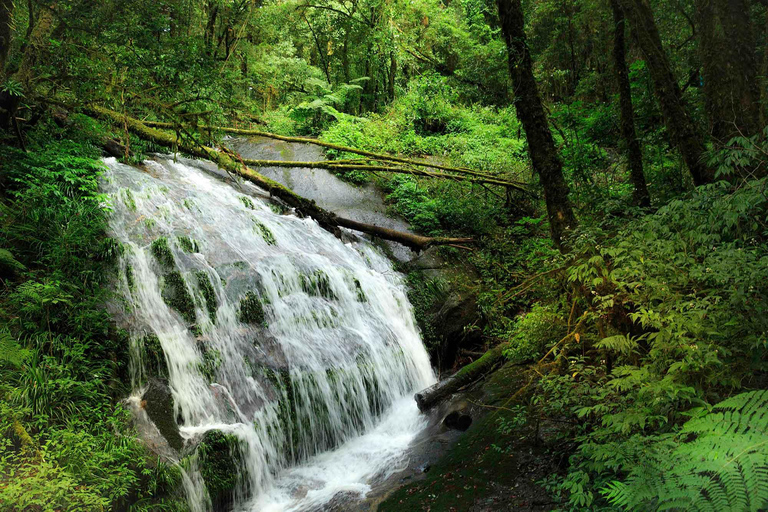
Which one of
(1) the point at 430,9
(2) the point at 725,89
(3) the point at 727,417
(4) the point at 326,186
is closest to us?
(3) the point at 727,417

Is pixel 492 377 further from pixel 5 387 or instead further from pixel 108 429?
pixel 5 387

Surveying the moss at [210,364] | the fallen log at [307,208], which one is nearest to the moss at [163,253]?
the moss at [210,364]

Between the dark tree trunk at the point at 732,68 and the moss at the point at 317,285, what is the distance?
21.3 ft

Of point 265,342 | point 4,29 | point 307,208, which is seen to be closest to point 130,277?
point 265,342

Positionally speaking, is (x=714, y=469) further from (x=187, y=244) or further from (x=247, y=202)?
A: (x=247, y=202)

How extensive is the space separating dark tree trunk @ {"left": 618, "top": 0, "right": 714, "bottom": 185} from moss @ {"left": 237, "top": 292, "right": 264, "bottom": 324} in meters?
6.88

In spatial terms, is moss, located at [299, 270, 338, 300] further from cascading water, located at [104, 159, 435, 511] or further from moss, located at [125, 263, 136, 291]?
moss, located at [125, 263, 136, 291]

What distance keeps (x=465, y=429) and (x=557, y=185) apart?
3.41 metres

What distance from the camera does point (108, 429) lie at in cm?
494

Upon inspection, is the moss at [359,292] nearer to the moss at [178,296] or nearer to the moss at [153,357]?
the moss at [178,296]

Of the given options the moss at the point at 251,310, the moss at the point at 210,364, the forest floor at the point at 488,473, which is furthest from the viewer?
the moss at the point at 251,310

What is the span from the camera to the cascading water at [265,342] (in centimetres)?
582

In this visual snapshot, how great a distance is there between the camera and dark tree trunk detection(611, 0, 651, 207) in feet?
24.6

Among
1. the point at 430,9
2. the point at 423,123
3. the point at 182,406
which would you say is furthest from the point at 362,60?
the point at 182,406
